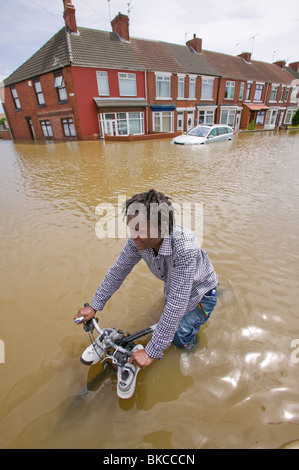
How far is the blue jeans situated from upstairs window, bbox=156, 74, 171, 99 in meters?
23.4

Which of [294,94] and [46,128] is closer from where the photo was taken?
[46,128]

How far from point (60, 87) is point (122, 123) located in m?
5.41

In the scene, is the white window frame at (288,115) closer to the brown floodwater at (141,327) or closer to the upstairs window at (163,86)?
the upstairs window at (163,86)

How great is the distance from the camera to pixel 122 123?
19922 millimetres

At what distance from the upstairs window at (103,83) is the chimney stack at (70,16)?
362 cm

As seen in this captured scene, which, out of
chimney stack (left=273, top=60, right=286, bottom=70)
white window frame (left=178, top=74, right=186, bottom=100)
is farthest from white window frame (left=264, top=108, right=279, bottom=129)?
white window frame (left=178, top=74, right=186, bottom=100)

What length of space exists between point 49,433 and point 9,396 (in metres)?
0.51

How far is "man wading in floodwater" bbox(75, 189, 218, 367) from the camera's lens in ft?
5.21

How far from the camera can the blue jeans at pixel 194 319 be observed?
2.16 metres

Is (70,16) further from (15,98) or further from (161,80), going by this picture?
(15,98)

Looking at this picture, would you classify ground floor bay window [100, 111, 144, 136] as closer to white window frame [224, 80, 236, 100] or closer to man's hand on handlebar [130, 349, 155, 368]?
white window frame [224, 80, 236, 100]

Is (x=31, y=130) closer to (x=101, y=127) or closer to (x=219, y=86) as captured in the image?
(x=101, y=127)

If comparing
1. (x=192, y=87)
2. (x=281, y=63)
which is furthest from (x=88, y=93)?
(x=281, y=63)

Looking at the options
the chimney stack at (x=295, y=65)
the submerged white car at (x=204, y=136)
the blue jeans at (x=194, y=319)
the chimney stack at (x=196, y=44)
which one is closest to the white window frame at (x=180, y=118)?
the chimney stack at (x=196, y=44)
